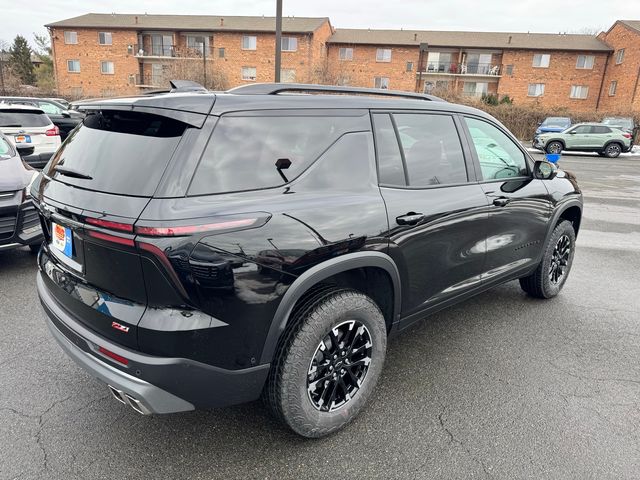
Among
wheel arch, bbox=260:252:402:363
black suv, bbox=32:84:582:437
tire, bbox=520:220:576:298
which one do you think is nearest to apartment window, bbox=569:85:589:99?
tire, bbox=520:220:576:298

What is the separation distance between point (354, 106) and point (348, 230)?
735 mm

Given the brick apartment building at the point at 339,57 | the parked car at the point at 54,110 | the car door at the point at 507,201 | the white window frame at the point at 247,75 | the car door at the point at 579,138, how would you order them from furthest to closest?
the white window frame at the point at 247,75 → the brick apartment building at the point at 339,57 → the car door at the point at 579,138 → the parked car at the point at 54,110 → the car door at the point at 507,201

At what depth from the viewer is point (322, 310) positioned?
2309mm

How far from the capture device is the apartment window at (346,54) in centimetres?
4528

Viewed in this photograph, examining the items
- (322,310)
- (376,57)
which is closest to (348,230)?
(322,310)

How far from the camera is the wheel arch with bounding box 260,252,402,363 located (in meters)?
2.13

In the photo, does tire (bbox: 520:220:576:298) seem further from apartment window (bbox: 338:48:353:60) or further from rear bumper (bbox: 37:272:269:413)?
apartment window (bbox: 338:48:353:60)

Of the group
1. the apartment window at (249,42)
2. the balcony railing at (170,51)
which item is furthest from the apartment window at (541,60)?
the balcony railing at (170,51)

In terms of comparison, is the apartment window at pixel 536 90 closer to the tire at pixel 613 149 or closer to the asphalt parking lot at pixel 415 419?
the tire at pixel 613 149

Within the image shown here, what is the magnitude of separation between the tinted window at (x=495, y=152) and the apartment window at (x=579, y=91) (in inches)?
1902

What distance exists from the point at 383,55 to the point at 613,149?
1077 inches

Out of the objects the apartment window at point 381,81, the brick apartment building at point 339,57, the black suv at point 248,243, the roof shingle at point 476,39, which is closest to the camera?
the black suv at point 248,243

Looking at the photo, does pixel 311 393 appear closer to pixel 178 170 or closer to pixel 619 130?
pixel 178 170

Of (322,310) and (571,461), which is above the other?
(322,310)
